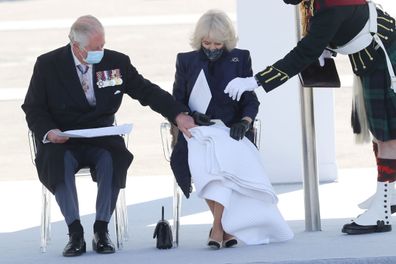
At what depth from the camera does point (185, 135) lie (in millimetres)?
7371

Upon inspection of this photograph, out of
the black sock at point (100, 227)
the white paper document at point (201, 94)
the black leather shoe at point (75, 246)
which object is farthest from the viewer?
the white paper document at point (201, 94)

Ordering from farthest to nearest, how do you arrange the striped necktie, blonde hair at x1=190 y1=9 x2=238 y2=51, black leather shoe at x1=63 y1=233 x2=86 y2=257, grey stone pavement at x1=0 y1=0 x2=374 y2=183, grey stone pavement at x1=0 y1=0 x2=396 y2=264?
grey stone pavement at x1=0 y1=0 x2=374 y2=183, the striped necktie, blonde hair at x1=190 y1=9 x2=238 y2=51, black leather shoe at x1=63 y1=233 x2=86 y2=257, grey stone pavement at x1=0 y1=0 x2=396 y2=264

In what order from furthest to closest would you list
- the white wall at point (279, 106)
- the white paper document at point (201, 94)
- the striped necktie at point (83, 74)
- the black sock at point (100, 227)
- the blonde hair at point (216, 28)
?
1. the white wall at point (279, 106)
2. the striped necktie at point (83, 74)
3. the white paper document at point (201, 94)
4. the blonde hair at point (216, 28)
5. the black sock at point (100, 227)

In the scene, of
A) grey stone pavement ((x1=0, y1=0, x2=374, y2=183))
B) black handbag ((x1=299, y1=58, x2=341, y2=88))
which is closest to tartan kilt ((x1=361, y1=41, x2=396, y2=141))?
black handbag ((x1=299, y1=58, x2=341, y2=88))

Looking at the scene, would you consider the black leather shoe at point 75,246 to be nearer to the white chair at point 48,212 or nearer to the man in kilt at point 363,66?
the white chair at point 48,212

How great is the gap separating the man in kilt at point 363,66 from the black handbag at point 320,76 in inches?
2.4

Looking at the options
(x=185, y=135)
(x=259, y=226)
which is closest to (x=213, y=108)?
(x=185, y=135)

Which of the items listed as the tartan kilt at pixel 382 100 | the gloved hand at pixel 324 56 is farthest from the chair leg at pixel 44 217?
the tartan kilt at pixel 382 100

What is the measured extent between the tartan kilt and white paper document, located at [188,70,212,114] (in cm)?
82

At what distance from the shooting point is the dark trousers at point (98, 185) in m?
7.25

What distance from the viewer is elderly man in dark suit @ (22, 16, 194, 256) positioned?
7285mm

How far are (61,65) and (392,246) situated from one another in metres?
1.99

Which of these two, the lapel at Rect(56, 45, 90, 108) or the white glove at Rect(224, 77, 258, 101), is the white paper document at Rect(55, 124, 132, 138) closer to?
the lapel at Rect(56, 45, 90, 108)

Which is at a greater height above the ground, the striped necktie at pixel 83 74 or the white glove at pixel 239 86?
the striped necktie at pixel 83 74
